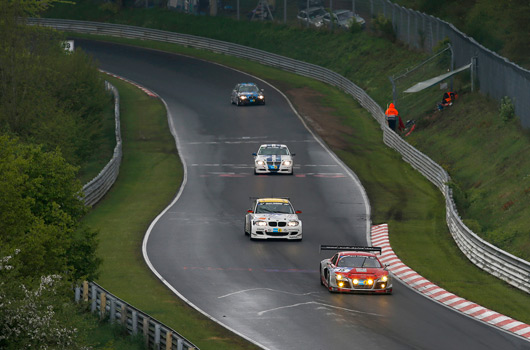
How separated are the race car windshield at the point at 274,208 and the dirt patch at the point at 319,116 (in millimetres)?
21539

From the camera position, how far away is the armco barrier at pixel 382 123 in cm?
3070

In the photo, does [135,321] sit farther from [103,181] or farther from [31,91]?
[31,91]

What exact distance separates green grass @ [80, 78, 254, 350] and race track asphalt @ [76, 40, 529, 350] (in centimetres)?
67

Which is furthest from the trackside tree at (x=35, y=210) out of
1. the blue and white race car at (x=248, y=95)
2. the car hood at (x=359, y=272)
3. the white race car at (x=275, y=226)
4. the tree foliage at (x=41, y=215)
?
the blue and white race car at (x=248, y=95)

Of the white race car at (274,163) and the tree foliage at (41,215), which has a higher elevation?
the tree foliage at (41,215)

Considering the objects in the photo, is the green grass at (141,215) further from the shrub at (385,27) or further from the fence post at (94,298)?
the shrub at (385,27)

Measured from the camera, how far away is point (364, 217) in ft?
134

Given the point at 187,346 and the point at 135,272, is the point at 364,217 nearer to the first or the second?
the point at 135,272

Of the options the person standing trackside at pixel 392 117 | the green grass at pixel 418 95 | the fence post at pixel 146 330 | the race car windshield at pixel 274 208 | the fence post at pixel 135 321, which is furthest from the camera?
the person standing trackside at pixel 392 117

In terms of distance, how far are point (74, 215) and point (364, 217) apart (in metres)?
17.7

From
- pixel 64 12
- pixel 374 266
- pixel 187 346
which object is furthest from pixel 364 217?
pixel 64 12

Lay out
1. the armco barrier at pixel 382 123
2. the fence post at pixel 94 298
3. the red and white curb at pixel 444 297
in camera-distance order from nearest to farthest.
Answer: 1. the red and white curb at pixel 444 297
2. the fence post at pixel 94 298
3. the armco barrier at pixel 382 123

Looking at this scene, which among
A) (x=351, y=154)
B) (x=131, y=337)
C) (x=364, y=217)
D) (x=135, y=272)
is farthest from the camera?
(x=351, y=154)

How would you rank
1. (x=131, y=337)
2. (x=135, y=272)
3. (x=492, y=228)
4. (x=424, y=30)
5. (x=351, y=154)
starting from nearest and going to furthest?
(x=131, y=337), (x=135, y=272), (x=492, y=228), (x=351, y=154), (x=424, y=30)
